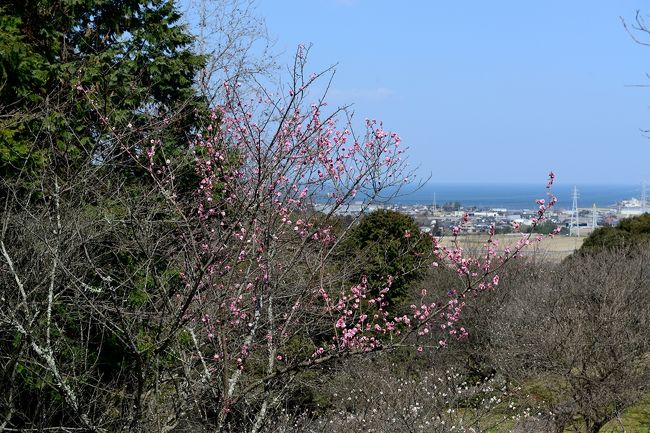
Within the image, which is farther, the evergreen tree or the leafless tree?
the leafless tree

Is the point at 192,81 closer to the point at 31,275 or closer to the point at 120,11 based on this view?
the point at 120,11

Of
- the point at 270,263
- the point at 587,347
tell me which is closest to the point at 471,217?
the point at 270,263

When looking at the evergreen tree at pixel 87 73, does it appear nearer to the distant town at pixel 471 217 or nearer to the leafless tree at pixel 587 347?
the distant town at pixel 471 217

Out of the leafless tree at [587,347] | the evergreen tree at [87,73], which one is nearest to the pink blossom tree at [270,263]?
the evergreen tree at [87,73]

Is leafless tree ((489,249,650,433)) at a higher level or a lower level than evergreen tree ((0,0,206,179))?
lower

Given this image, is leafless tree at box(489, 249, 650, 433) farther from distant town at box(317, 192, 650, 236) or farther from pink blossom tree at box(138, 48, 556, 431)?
pink blossom tree at box(138, 48, 556, 431)

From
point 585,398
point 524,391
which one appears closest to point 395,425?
point 585,398

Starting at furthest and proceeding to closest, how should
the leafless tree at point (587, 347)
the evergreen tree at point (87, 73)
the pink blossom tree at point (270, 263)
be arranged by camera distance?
the leafless tree at point (587, 347)
the evergreen tree at point (87, 73)
the pink blossom tree at point (270, 263)

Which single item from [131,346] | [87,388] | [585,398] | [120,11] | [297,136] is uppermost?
[120,11]

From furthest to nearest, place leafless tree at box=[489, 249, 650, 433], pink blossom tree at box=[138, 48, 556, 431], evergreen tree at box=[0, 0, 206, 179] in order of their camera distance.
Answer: leafless tree at box=[489, 249, 650, 433] → evergreen tree at box=[0, 0, 206, 179] → pink blossom tree at box=[138, 48, 556, 431]

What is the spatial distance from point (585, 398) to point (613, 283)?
324 centimetres

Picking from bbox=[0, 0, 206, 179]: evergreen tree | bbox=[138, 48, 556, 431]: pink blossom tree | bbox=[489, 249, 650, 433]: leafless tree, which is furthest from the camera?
bbox=[489, 249, 650, 433]: leafless tree

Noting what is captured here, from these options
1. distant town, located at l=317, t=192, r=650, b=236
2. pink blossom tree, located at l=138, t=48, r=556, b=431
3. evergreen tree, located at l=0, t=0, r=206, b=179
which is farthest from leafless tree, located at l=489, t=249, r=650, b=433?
evergreen tree, located at l=0, t=0, r=206, b=179

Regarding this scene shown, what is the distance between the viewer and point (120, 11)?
11023 mm
